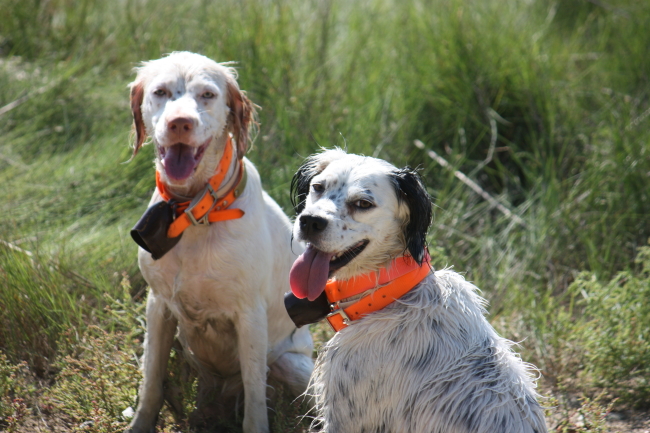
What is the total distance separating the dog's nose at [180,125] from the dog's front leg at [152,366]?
0.92 metres

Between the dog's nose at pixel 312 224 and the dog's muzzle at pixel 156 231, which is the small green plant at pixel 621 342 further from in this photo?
the dog's muzzle at pixel 156 231

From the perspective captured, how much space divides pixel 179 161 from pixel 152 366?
44.4 inches

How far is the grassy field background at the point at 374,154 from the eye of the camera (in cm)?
377

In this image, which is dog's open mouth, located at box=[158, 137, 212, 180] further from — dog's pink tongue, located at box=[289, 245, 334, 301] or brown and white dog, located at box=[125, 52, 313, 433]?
dog's pink tongue, located at box=[289, 245, 334, 301]

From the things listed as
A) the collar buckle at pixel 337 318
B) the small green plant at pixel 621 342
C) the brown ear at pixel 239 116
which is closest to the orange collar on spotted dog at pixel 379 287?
the collar buckle at pixel 337 318

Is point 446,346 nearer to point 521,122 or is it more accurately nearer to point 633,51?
point 521,122

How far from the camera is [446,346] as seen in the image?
105 inches

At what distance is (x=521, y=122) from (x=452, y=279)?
145 inches

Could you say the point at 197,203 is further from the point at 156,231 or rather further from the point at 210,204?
the point at 156,231

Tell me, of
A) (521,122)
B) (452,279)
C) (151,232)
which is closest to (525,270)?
(521,122)

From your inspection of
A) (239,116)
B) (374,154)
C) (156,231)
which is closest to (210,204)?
(156,231)

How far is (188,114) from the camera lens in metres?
3.05

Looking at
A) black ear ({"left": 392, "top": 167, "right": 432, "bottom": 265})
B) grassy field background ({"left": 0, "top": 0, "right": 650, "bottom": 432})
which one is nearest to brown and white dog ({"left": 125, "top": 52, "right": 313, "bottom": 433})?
grassy field background ({"left": 0, "top": 0, "right": 650, "bottom": 432})

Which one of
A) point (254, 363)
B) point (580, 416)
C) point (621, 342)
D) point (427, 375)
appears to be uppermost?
point (427, 375)
